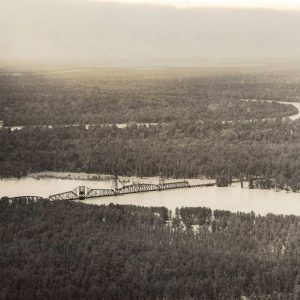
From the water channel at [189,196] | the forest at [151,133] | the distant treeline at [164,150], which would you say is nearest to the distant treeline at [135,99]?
the forest at [151,133]

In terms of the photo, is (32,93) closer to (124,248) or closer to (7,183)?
(7,183)

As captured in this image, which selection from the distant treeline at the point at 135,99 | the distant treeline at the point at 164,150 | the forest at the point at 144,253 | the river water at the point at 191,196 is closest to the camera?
the forest at the point at 144,253

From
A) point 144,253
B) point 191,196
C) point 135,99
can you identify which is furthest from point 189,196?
point 135,99

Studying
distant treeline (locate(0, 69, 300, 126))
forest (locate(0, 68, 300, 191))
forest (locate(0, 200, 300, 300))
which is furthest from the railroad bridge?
distant treeline (locate(0, 69, 300, 126))

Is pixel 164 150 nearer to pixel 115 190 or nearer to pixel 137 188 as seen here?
pixel 137 188

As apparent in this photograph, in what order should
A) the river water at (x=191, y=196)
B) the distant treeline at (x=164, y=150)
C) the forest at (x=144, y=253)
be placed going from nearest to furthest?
1. the forest at (x=144, y=253)
2. the river water at (x=191, y=196)
3. the distant treeline at (x=164, y=150)

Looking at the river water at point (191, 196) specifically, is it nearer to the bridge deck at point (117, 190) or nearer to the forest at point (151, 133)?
the bridge deck at point (117, 190)

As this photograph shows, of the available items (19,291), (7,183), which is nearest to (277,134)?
(7,183)
